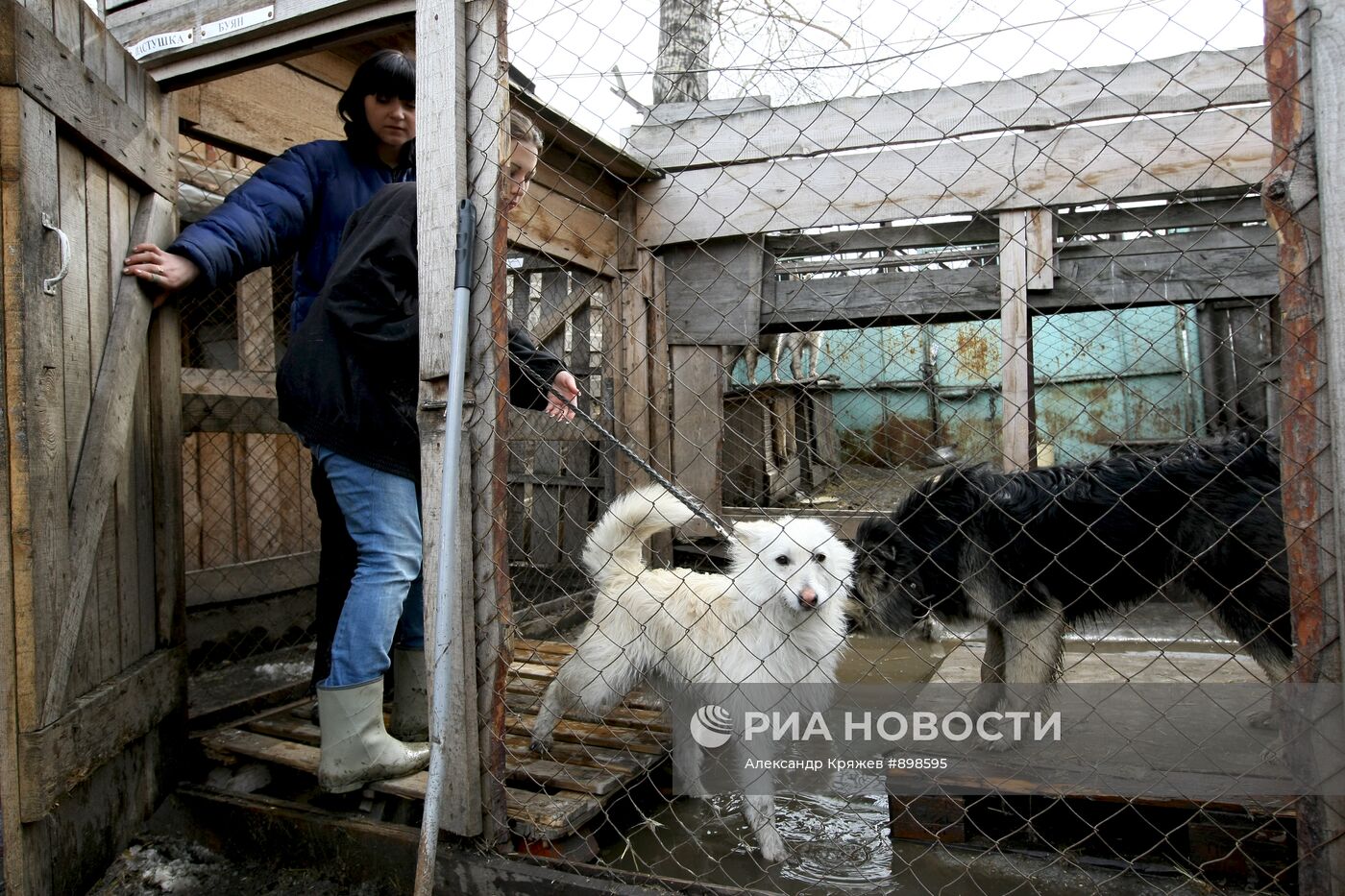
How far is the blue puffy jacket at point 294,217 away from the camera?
7.98ft

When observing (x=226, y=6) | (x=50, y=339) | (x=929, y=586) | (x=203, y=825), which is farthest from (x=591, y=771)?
(x=226, y=6)

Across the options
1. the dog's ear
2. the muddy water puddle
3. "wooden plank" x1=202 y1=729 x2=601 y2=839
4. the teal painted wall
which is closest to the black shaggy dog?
the dog's ear

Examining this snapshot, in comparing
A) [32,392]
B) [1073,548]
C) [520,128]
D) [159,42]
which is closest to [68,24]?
[159,42]

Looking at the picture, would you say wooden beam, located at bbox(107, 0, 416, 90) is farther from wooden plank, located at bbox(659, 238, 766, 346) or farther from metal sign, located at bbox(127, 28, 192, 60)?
wooden plank, located at bbox(659, 238, 766, 346)

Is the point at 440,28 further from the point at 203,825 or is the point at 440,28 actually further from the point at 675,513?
the point at 203,825

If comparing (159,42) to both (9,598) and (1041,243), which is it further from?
(1041,243)

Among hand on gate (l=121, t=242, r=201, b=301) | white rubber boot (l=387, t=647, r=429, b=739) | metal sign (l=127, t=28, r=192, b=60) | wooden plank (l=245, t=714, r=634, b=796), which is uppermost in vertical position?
metal sign (l=127, t=28, r=192, b=60)

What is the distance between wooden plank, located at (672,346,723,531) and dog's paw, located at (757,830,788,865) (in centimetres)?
258

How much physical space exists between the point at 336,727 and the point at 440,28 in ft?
6.32

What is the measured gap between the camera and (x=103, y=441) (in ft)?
7.21

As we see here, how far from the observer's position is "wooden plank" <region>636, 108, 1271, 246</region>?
Answer: 4.00m

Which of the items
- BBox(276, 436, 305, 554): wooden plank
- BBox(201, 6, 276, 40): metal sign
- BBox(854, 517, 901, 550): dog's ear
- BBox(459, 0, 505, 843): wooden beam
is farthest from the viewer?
BBox(276, 436, 305, 554): wooden plank

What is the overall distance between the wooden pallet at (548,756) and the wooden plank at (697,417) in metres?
1.84

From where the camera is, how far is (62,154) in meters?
2.08
